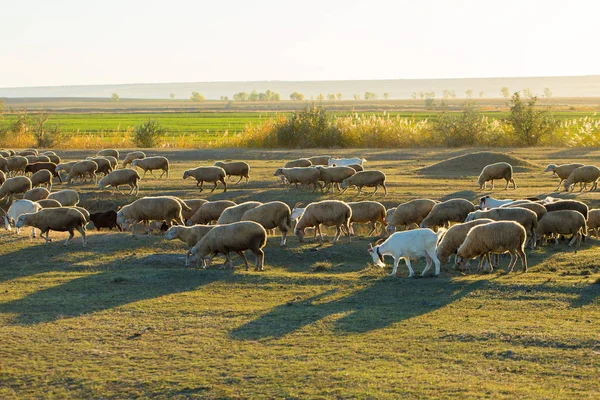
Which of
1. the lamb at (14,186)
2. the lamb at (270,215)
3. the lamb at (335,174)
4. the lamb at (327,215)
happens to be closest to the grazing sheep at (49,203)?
the lamb at (14,186)

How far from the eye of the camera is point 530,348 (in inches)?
413

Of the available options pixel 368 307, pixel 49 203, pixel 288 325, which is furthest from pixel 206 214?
pixel 288 325

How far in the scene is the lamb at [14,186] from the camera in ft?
82.5

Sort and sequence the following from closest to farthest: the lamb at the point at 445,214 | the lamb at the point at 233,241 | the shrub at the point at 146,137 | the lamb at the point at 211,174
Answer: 1. the lamb at the point at 233,241
2. the lamb at the point at 445,214
3. the lamb at the point at 211,174
4. the shrub at the point at 146,137

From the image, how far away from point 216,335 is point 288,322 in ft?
3.92

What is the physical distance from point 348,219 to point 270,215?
6.21 feet

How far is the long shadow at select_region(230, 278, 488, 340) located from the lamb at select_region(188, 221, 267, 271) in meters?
2.36

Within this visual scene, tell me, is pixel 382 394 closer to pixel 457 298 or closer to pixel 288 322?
pixel 288 322

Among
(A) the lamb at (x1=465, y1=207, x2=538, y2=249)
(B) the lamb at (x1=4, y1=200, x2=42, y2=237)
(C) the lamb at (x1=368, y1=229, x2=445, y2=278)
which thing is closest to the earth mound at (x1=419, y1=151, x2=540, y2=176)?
(A) the lamb at (x1=465, y1=207, x2=538, y2=249)

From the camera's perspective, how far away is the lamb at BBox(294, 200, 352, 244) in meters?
18.4

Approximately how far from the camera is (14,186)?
82.6 feet

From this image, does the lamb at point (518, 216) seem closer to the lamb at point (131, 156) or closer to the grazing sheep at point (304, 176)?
the grazing sheep at point (304, 176)

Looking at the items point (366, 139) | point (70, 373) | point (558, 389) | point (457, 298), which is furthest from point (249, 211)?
point (366, 139)

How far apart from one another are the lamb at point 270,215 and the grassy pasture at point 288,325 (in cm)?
67
